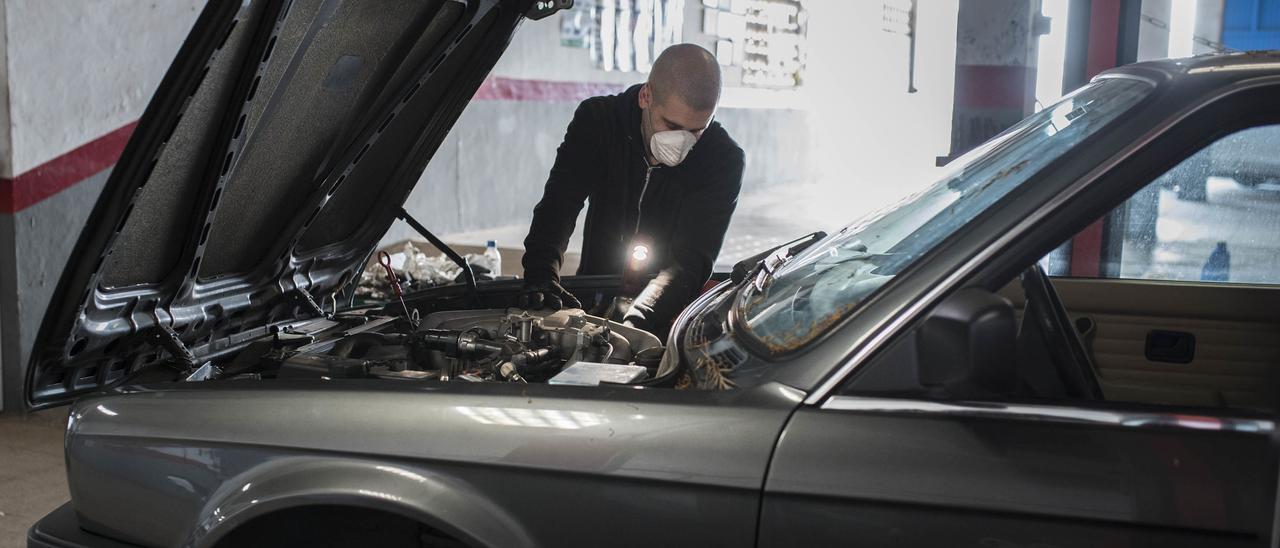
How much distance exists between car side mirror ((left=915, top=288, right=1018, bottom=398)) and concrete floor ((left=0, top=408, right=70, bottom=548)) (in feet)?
10.3

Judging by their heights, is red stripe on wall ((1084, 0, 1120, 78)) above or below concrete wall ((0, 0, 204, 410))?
above

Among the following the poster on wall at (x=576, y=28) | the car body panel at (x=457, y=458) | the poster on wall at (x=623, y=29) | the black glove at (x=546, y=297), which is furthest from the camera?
the poster on wall at (x=623, y=29)

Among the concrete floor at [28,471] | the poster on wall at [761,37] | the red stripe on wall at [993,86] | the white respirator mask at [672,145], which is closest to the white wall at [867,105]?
the poster on wall at [761,37]

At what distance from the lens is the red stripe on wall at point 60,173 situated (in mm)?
4438

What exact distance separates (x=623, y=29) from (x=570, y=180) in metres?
7.17

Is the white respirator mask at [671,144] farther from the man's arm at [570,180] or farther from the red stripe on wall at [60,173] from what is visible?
the red stripe on wall at [60,173]

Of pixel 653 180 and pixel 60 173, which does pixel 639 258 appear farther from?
pixel 60 173

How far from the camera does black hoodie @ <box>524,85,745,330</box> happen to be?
376 cm

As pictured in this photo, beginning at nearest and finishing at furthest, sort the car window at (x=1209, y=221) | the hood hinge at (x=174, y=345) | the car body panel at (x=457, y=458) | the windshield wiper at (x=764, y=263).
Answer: the car body panel at (x=457, y=458), the car window at (x=1209, y=221), the windshield wiper at (x=764, y=263), the hood hinge at (x=174, y=345)

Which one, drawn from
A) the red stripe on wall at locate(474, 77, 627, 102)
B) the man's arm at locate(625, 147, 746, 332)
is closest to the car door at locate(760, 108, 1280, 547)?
the man's arm at locate(625, 147, 746, 332)

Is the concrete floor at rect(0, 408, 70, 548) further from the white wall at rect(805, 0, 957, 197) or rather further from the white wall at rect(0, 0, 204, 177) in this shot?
the white wall at rect(805, 0, 957, 197)

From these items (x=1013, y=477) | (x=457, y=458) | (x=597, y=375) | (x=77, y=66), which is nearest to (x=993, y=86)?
(x=77, y=66)

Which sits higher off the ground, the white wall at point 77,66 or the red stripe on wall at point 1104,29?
the red stripe on wall at point 1104,29

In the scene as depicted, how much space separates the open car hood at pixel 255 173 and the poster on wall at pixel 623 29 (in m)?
7.02
